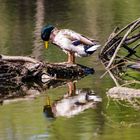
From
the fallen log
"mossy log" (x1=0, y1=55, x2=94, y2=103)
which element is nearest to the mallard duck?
"mossy log" (x1=0, y1=55, x2=94, y2=103)

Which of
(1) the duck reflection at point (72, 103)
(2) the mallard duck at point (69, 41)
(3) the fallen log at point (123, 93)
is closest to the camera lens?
(1) the duck reflection at point (72, 103)

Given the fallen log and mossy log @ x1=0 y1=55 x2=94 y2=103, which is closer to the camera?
the fallen log

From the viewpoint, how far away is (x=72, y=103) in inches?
354

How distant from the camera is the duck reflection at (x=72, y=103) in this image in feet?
27.8

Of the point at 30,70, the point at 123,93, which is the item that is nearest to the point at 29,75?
the point at 30,70

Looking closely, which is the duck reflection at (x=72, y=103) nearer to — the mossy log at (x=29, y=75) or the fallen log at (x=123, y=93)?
the fallen log at (x=123, y=93)

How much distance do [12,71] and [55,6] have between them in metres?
14.2

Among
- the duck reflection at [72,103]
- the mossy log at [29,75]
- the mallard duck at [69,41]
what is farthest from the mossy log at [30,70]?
the duck reflection at [72,103]

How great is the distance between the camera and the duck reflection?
8469mm

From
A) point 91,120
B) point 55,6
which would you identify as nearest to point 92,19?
point 55,6

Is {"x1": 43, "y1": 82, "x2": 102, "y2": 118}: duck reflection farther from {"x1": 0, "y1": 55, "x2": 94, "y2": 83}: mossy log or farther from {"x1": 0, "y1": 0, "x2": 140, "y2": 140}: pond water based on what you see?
{"x1": 0, "y1": 55, "x2": 94, "y2": 83}: mossy log

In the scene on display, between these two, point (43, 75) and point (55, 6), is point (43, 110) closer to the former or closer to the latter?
point (43, 75)

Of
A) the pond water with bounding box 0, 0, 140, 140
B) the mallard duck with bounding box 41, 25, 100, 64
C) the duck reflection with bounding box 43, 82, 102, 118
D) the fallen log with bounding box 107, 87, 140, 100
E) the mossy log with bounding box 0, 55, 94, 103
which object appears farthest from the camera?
the mallard duck with bounding box 41, 25, 100, 64

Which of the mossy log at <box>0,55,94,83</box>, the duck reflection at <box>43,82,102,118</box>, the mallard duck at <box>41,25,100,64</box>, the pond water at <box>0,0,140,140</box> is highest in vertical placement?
the mallard duck at <box>41,25,100,64</box>
